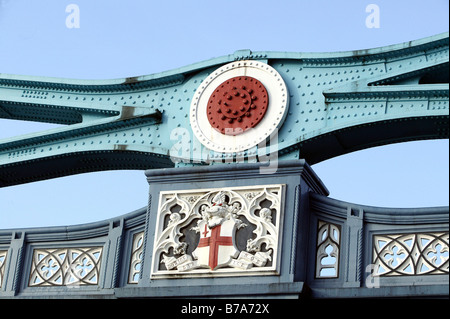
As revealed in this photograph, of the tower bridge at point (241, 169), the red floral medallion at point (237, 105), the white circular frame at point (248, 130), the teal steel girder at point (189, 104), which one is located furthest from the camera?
the red floral medallion at point (237, 105)

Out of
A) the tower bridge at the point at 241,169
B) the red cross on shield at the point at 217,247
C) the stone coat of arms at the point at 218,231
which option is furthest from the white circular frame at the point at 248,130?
the red cross on shield at the point at 217,247

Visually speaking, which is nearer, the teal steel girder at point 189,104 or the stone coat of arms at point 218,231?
the stone coat of arms at point 218,231

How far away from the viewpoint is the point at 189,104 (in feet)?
48.4

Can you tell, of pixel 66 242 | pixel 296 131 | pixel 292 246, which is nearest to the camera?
pixel 292 246

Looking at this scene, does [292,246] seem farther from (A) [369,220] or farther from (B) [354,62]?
(B) [354,62]

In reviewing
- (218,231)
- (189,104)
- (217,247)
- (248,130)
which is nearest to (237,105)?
(248,130)

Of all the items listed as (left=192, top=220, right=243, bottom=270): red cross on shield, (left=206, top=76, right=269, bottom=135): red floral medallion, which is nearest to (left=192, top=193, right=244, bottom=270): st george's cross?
(left=192, top=220, right=243, bottom=270): red cross on shield

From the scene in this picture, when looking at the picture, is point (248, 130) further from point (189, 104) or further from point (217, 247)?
point (217, 247)

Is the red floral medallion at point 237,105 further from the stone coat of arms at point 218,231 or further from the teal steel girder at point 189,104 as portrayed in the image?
the stone coat of arms at point 218,231

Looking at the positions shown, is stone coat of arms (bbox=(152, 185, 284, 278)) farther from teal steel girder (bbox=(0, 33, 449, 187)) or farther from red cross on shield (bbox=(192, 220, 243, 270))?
teal steel girder (bbox=(0, 33, 449, 187))

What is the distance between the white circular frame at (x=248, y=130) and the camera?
46.2 feet

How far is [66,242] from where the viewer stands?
1491 centimetres

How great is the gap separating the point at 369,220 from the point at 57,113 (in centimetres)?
524
